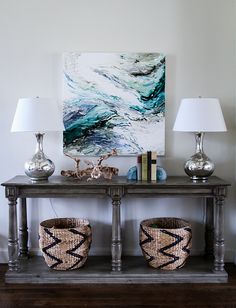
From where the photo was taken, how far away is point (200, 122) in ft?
8.95

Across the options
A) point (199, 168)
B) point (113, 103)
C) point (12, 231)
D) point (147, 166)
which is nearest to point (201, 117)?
point (199, 168)

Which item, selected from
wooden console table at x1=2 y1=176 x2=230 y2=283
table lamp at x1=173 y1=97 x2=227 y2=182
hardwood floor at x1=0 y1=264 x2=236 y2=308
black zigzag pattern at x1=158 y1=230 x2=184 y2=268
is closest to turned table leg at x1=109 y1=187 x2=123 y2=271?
wooden console table at x1=2 y1=176 x2=230 y2=283

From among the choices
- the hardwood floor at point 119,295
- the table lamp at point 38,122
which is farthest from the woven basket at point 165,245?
the table lamp at point 38,122

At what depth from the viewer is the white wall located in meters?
3.07

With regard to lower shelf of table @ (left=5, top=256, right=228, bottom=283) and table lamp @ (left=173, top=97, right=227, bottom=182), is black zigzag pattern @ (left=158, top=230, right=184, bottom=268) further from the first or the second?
table lamp @ (left=173, top=97, right=227, bottom=182)

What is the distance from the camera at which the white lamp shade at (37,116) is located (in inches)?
107

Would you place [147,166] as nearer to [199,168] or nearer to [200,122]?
[199,168]

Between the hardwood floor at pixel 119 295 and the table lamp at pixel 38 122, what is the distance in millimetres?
800

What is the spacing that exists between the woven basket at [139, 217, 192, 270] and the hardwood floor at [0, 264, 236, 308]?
18cm

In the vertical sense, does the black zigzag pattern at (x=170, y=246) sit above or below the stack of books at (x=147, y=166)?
below

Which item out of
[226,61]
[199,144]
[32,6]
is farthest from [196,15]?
[32,6]

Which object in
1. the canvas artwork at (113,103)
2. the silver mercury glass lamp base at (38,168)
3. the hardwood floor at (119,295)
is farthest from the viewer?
the canvas artwork at (113,103)

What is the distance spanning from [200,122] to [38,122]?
1200 millimetres

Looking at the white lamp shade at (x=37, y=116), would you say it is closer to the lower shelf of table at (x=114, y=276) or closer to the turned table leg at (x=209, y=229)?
the lower shelf of table at (x=114, y=276)
